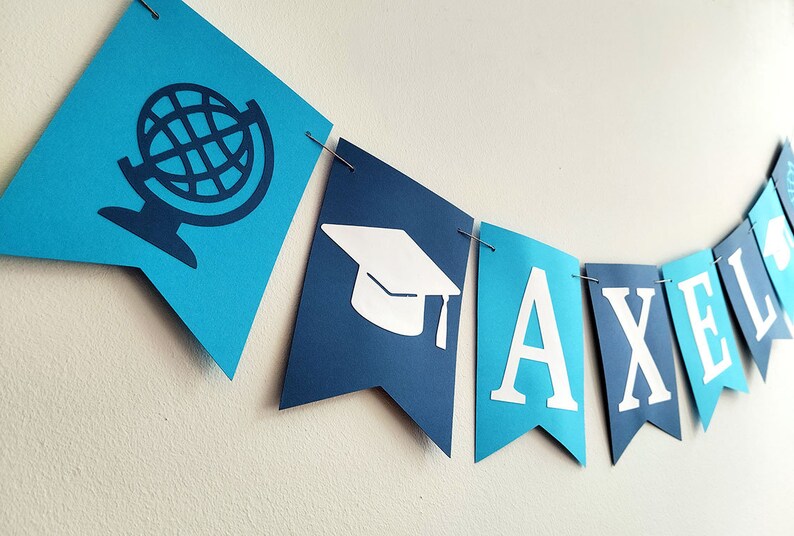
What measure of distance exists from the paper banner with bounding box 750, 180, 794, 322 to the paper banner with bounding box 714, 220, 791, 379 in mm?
34

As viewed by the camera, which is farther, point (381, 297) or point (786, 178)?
point (786, 178)

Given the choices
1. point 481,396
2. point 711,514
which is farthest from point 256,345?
point 711,514

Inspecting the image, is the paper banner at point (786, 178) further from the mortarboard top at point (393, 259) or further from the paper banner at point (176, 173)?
the paper banner at point (176, 173)

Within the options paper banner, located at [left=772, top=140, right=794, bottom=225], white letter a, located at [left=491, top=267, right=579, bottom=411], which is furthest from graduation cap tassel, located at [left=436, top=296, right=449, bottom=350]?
paper banner, located at [left=772, top=140, right=794, bottom=225]

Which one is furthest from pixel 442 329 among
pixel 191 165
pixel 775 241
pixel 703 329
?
pixel 775 241

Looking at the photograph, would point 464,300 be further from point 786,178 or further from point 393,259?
point 786,178

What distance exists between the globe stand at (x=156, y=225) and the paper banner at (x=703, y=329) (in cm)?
99

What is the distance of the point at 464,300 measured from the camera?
843 mm

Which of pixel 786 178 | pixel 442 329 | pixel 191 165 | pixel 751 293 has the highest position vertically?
pixel 786 178

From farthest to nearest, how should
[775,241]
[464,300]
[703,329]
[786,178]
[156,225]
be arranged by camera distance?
[786,178]
[775,241]
[703,329]
[464,300]
[156,225]

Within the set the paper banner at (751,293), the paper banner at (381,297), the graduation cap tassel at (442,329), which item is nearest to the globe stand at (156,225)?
the paper banner at (381,297)

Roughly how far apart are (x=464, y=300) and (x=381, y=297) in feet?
0.54

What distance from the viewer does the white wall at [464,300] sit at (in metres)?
0.51

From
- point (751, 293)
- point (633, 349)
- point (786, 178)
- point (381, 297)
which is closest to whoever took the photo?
point (381, 297)
